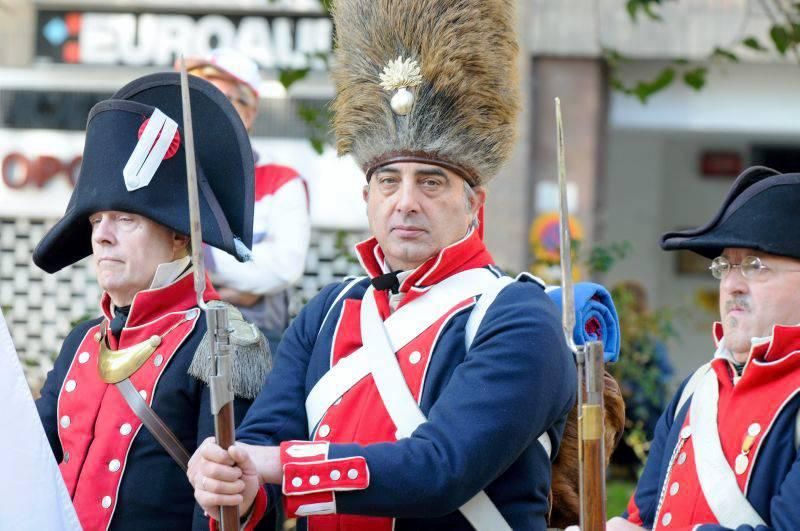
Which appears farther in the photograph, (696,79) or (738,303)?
(696,79)

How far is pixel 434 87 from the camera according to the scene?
3.86m

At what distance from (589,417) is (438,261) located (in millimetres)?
802

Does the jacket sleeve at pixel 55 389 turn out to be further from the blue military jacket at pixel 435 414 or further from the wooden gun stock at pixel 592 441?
the wooden gun stock at pixel 592 441

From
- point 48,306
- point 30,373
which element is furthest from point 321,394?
point 48,306

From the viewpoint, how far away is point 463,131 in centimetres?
384

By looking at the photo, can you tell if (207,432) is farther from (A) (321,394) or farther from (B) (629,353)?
(B) (629,353)

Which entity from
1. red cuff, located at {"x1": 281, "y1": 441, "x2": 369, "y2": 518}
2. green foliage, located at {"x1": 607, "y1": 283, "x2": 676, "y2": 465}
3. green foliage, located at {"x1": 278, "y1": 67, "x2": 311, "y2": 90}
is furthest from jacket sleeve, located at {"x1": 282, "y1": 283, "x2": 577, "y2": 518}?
green foliage, located at {"x1": 607, "y1": 283, "x2": 676, "y2": 465}


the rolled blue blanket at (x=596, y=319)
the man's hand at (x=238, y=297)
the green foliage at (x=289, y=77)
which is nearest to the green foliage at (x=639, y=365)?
the green foliage at (x=289, y=77)

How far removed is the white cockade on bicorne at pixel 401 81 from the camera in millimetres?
3826

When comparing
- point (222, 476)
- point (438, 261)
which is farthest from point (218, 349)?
point (438, 261)

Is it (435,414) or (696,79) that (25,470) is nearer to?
(435,414)

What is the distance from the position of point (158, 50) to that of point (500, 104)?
22.8ft

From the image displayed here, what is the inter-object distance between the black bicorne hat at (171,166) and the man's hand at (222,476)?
0.82m

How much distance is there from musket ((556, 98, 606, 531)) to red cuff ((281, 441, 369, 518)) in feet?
1.75
